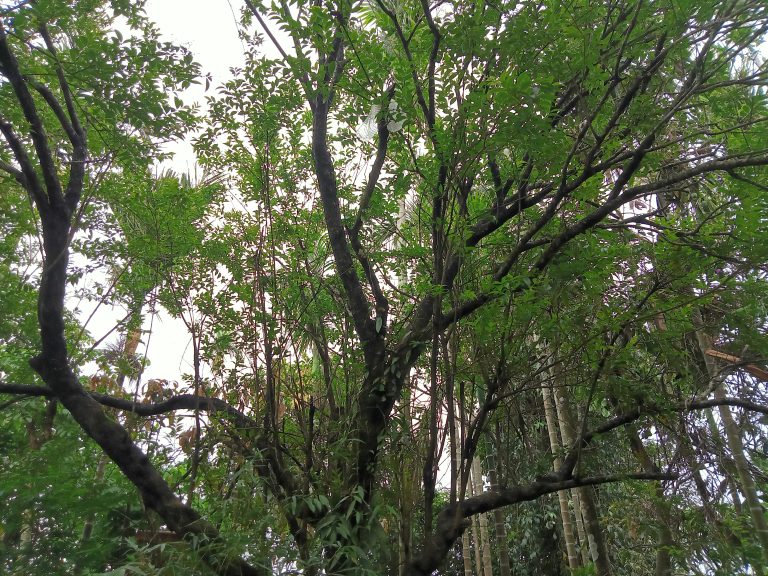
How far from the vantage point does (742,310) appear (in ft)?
9.84

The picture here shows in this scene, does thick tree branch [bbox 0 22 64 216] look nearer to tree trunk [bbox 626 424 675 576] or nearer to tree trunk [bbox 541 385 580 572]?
tree trunk [bbox 626 424 675 576]

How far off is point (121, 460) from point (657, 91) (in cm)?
324

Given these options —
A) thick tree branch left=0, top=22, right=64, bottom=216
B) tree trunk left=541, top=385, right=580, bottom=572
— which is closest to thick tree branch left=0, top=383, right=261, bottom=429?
thick tree branch left=0, top=22, right=64, bottom=216

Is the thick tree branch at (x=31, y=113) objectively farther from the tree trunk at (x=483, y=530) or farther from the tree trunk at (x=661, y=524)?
the tree trunk at (x=483, y=530)

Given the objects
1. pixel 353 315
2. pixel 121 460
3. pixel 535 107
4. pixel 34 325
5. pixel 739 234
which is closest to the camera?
pixel 535 107

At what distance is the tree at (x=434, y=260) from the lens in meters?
2.40

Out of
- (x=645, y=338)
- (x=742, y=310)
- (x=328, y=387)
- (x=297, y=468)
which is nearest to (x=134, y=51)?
(x=328, y=387)

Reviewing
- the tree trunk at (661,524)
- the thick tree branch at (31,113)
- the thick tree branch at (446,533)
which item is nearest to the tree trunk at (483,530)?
the tree trunk at (661,524)

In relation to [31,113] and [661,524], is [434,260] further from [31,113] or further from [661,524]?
[661,524]

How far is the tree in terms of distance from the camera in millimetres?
2398

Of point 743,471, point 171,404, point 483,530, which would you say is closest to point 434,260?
point 171,404

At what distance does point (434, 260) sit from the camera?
255 centimetres

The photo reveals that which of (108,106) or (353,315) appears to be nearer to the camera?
(108,106)

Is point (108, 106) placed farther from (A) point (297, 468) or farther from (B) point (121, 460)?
(A) point (297, 468)
